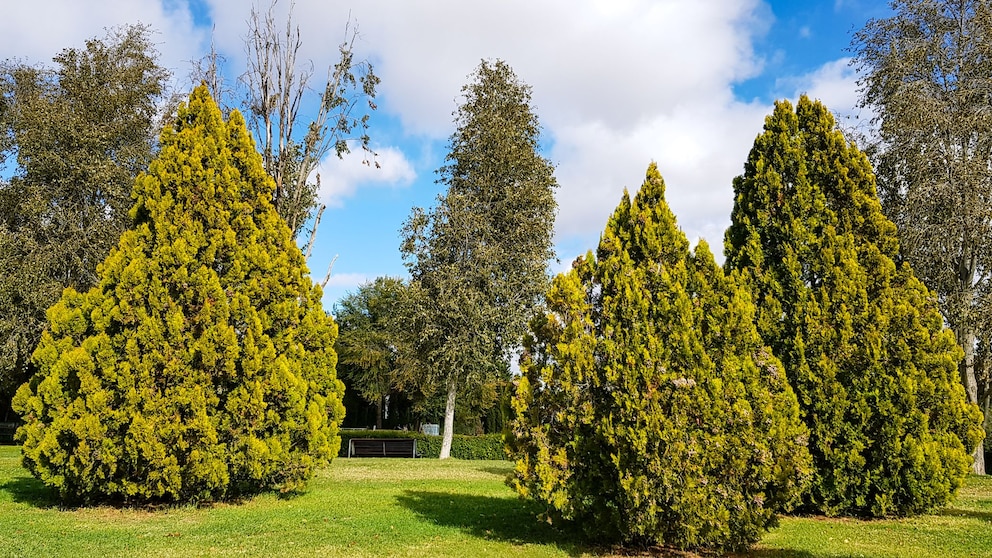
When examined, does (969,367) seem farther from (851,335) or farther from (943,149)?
(851,335)

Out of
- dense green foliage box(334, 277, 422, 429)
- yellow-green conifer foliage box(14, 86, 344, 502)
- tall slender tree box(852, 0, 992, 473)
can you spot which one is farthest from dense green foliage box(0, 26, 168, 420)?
tall slender tree box(852, 0, 992, 473)

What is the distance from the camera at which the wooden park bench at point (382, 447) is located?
23203 mm

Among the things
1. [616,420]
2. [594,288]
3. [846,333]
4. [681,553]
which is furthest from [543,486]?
[846,333]

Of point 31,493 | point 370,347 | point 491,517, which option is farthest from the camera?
point 370,347

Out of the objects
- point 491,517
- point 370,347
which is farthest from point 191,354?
point 370,347

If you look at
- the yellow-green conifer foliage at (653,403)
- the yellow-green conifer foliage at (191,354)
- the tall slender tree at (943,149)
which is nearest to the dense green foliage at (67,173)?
the yellow-green conifer foliage at (191,354)

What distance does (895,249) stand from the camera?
9477 mm

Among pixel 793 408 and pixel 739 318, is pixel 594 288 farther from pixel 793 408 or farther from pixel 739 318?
pixel 793 408

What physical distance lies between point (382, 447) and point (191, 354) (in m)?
15.5

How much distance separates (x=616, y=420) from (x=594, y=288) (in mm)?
1516

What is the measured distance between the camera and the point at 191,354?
354 inches

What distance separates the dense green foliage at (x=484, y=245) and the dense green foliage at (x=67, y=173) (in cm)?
947

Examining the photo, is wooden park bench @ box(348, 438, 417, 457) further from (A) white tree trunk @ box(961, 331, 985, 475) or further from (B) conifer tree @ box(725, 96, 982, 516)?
(A) white tree trunk @ box(961, 331, 985, 475)

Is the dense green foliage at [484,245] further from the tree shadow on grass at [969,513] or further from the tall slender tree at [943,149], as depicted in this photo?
the tree shadow on grass at [969,513]
